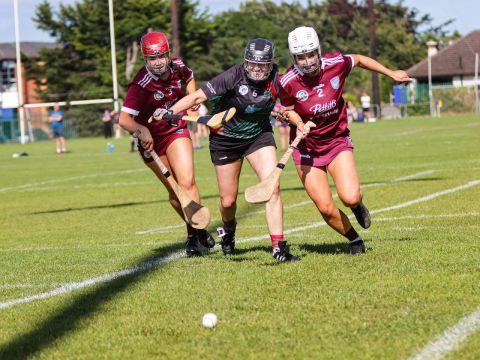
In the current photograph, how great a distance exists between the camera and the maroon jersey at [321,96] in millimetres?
9000

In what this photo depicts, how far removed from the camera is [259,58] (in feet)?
29.2

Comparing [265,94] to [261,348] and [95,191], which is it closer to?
[261,348]

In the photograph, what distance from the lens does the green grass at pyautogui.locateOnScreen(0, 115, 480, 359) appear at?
5.88 metres

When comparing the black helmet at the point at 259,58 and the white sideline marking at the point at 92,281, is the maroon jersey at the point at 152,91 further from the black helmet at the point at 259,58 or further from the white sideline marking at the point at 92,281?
the white sideline marking at the point at 92,281

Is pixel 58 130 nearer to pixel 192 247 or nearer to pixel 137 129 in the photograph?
pixel 137 129

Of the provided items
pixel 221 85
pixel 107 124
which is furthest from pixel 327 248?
pixel 107 124

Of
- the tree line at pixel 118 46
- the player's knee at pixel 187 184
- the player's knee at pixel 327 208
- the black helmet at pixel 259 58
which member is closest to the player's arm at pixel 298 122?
the black helmet at pixel 259 58

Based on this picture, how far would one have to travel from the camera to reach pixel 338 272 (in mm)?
8039

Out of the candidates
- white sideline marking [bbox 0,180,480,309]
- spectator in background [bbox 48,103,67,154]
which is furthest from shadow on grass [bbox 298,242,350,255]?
spectator in background [bbox 48,103,67,154]

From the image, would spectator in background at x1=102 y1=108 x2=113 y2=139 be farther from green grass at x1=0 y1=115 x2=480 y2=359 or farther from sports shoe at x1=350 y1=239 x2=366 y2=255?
sports shoe at x1=350 y1=239 x2=366 y2=255

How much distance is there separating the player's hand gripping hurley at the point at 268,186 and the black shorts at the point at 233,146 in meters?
0.67

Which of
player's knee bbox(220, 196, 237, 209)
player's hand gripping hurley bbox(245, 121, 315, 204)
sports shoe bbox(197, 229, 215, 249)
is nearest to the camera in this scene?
player's hand gripping hurley bbox(245, 121, 315, 204)

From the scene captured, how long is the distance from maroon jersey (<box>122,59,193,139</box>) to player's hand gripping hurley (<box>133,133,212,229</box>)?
66 cm

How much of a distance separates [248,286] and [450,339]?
234 cm
